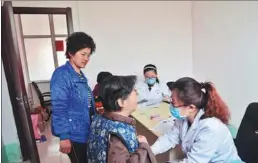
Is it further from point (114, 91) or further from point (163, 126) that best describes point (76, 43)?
point (163, 126)

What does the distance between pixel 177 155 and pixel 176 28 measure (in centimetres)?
277

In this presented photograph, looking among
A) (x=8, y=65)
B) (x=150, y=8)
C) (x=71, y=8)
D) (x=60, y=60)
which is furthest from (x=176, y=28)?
(x=60, y=60)

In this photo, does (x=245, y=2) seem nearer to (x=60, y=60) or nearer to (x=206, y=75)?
(x=206, y=75)

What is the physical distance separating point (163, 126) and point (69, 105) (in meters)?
0.79

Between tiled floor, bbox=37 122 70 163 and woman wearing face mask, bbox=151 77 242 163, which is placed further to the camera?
tiled floor, bbox=37 122 70 163

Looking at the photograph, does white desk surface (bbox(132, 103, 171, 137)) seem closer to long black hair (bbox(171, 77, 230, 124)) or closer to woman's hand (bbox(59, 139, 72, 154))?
long black hair (bbox(171, 77, 230, 124))

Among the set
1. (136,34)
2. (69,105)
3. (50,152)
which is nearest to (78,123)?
(69,105)

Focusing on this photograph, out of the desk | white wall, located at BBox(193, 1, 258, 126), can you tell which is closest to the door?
the desk

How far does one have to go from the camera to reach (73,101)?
1352mm

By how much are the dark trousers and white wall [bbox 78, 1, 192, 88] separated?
220cm

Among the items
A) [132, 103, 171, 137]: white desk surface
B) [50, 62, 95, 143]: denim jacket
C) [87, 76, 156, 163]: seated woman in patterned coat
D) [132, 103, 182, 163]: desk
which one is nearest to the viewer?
[87, 76, 156, 163]: seated woman in patterned coat

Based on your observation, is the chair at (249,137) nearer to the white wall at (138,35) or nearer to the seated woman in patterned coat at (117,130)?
the seated woman in patterned coat at (117,130)

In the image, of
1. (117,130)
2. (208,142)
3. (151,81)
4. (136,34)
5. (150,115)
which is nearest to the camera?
(117,130)

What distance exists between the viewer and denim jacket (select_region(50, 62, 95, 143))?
1304mm
